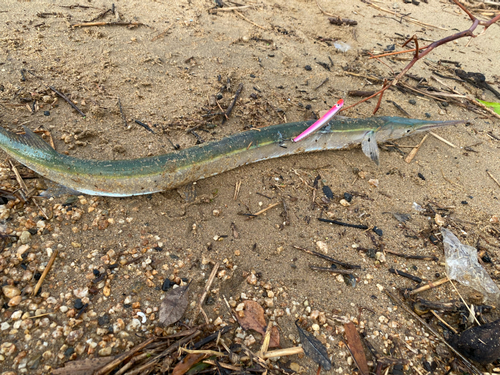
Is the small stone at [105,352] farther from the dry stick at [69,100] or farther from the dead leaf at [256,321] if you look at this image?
the dry stick at [69,100]

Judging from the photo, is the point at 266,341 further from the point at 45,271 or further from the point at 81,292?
the point at 45,271

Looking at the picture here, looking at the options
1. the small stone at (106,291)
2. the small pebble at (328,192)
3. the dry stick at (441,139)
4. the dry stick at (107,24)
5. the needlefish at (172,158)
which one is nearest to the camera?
the small stone at (106,291)

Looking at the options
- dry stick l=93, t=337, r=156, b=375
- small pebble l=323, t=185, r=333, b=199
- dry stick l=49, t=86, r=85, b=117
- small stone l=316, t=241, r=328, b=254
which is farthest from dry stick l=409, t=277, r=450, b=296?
dry stick l=49, t=86, r=85, b=117

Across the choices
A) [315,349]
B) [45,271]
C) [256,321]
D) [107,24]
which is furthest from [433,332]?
[107,24]

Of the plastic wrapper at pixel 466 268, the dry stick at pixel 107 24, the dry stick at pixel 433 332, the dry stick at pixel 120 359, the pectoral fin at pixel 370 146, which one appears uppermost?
the dry stick at pixel 107 24

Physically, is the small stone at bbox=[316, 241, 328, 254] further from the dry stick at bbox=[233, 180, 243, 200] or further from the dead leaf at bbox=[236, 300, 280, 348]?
the dry stick at bbox=[233, 180, 243, 200]

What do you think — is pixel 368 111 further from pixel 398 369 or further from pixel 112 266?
pixel 112 266

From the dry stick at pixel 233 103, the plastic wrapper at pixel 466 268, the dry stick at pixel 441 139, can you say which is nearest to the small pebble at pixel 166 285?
the dry stick at pixel 233 103

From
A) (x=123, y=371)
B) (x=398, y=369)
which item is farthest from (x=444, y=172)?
(x=123, y=371)
